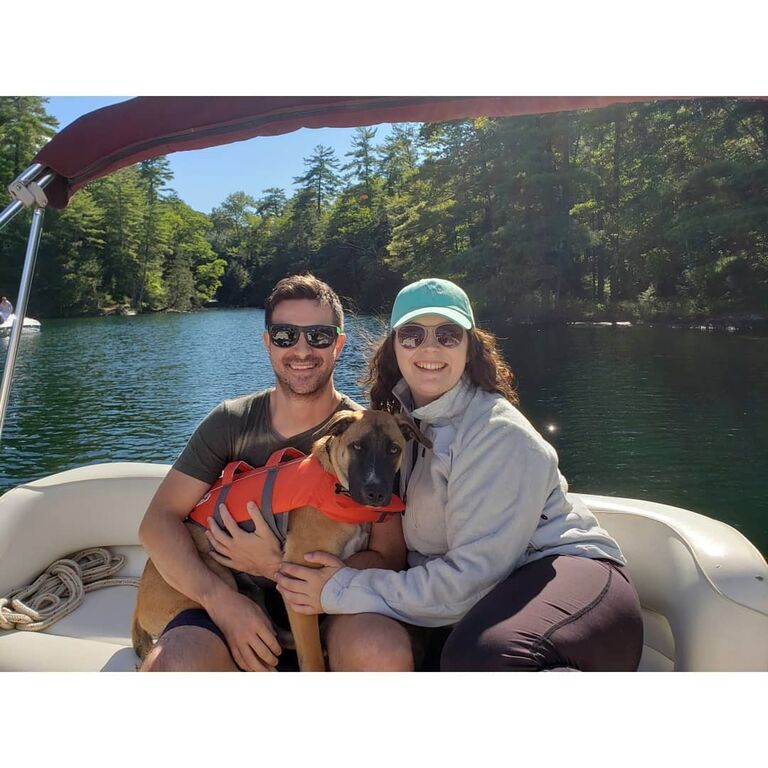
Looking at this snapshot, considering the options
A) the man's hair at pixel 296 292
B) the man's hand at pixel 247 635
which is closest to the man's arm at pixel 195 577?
the man's hand at pixel 247 635

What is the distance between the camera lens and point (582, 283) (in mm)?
9266

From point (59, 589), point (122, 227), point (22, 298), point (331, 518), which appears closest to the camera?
point (22, 298)

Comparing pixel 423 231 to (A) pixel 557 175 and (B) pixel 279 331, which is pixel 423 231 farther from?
(B) pixel 279 331

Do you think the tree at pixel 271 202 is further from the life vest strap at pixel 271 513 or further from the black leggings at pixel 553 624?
the black leggings at pixel 553 624

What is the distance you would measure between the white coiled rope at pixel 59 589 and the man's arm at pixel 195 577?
1032 millimetres

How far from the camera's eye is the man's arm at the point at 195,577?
6.96 feet

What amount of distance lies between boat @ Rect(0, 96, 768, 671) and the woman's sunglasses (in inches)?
24.7

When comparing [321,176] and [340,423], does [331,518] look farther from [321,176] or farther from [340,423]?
[321,176]

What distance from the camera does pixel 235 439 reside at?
8.10ft

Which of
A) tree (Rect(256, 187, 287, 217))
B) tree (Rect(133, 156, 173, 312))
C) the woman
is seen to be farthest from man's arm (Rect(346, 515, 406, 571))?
tree (Rect(133, 156, 173, 312))

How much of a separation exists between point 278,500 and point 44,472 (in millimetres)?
12024

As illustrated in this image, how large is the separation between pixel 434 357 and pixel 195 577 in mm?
1125

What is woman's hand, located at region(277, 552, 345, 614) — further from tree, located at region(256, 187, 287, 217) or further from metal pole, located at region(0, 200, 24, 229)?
tree, located at region(256, 187, 287, 217)

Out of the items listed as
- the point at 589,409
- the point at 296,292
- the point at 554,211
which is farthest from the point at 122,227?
the point at 296,292
